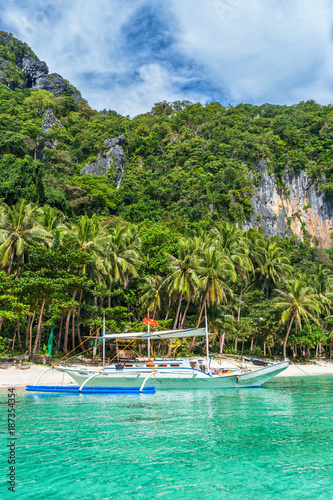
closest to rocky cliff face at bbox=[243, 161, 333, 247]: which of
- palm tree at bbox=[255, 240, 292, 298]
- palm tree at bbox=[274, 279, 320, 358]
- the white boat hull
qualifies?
palm tree at bbox=[255, 240, 292, 298]

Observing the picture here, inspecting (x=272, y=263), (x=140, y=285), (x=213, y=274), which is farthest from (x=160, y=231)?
(x=272, y=263)

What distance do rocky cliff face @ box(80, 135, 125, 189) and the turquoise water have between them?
65763 millimetres

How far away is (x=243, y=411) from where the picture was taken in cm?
1474

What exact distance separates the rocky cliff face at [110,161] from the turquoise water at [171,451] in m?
65.8

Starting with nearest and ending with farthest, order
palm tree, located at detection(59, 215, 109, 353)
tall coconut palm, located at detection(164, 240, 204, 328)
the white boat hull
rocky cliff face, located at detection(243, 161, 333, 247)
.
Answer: the white boat hull, palm tree, located at detection(59, 215, 109, 353), tall coconut palm, located at detection(164, 240, 204, 328), rocky cliff face, located at detection(243, 161, 333, 247)

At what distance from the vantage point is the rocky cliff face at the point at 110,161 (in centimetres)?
7794

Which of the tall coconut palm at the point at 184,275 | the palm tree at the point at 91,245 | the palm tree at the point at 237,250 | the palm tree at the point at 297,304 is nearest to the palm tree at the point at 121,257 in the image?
the palm tree at the point at 91,245

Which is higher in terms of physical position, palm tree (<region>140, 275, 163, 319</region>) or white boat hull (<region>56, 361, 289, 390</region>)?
palm tree (<region>140, 275, 163, 319</region>)

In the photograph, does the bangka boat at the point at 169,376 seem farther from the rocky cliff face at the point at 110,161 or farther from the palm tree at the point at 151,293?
the rocky cliff face at the point at 110,161

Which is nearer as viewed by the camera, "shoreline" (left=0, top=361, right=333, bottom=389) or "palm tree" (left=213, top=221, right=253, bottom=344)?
"shoreline" (left=0, top=361, right=333, bottom=389)

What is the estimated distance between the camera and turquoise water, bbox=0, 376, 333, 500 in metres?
7.00

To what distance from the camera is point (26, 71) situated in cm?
12569

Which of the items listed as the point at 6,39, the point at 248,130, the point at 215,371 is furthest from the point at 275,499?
the point at 6,39

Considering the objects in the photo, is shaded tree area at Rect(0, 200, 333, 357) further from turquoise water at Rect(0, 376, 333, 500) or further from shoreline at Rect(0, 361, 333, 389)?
turquoise water at Rect(0, 376, 333, 500)
